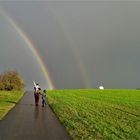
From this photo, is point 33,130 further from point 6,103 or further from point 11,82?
point 11,82

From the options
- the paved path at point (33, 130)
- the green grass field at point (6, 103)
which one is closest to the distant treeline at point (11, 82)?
the green grass field at point (6, 103)

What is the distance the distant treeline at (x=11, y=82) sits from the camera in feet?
315

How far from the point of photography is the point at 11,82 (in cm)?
9700

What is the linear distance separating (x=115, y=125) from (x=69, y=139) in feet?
18.4

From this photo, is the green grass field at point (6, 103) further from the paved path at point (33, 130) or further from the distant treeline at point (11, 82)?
the distant treeline at point (11, 82)

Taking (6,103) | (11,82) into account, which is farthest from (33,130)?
(11,82)

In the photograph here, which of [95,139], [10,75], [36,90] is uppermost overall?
[10,75]

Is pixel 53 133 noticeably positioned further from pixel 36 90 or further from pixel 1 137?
pixel 36 90

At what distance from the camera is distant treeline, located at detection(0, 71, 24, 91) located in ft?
315

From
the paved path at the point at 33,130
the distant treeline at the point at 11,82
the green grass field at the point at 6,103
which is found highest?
the distant treeline at the point at 11,82

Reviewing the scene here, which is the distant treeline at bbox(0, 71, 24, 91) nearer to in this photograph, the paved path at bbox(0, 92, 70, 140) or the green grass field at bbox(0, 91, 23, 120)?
the green grass field at bbox(0, 91, 23, 120)

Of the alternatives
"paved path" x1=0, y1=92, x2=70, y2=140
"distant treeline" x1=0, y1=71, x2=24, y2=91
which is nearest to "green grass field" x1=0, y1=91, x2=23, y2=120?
"paved path" x1=0, y1=92, x2=70, y2=140

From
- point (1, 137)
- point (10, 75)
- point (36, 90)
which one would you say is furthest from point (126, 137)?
point (10, 75)

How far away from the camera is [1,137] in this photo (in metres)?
17.9
